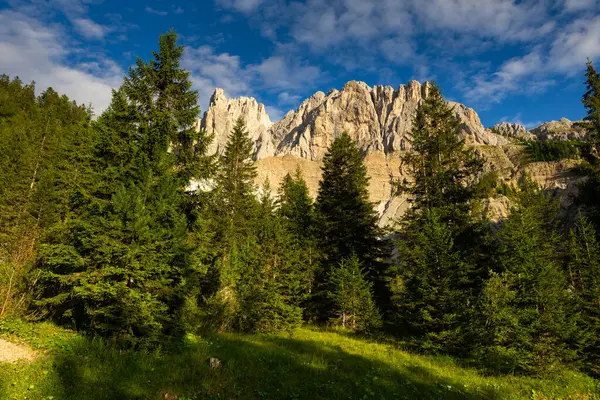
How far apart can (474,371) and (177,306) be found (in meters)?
11.5

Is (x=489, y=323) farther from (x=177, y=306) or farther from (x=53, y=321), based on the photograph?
(x=53, y=321)

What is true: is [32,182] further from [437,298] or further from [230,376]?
[437,298]

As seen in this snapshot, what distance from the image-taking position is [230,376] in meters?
8.28

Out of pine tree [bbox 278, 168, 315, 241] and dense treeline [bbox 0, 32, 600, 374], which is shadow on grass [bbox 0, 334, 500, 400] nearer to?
dense treeline [bbox 0, 32, 600, 374]

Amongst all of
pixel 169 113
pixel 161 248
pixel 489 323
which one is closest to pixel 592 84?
pixel 489 323

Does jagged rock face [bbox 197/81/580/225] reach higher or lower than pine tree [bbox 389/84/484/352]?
higher

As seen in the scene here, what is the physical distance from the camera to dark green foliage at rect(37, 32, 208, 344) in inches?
363

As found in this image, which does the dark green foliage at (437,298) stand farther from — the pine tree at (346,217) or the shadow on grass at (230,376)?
the pine tree at (346,217)

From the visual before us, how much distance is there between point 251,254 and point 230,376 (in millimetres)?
8881

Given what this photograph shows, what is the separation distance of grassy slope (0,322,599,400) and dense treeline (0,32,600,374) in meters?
0.87

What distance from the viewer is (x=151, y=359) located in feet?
27.7

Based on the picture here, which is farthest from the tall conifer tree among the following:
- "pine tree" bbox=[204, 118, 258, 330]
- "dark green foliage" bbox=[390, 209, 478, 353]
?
"dark green foliage" bbox=[390, 209, 478, 353]

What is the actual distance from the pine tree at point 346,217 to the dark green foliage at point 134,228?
1230cm

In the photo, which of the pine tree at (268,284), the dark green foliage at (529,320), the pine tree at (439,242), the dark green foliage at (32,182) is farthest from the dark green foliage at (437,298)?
the dark green foliage at (32,182)
